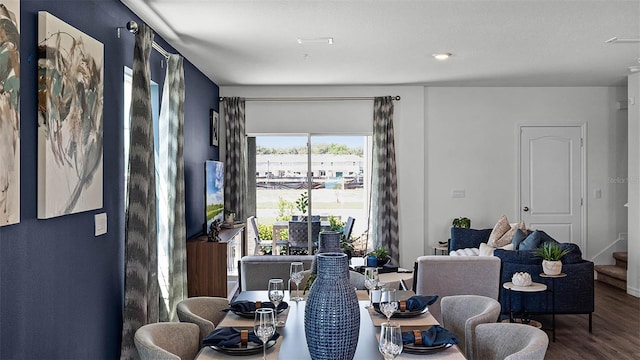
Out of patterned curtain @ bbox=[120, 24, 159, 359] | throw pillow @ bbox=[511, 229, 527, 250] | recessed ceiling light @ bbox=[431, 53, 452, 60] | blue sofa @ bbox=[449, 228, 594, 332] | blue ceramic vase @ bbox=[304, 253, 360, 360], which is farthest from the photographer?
throw pillow @ bbox=[511, 229, 527, 250]

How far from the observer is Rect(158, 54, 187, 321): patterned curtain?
15.6 ft

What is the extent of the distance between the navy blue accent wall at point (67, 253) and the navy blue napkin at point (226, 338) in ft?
2.74

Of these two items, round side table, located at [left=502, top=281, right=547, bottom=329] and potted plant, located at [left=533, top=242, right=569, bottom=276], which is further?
potted plant, located at [left=533, top=242, right=569, bottom=276]

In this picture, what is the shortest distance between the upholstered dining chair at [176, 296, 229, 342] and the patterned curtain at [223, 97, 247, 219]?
4.44 m

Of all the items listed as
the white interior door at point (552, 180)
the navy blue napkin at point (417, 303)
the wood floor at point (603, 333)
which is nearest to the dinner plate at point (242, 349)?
the navy blue napkin at point (417, 303)

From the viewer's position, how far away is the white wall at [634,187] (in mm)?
6707

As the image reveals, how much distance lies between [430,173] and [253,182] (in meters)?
2.45

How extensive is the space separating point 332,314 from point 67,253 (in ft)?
5.24

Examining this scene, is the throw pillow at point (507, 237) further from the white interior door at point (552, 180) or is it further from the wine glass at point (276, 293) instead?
the wine glass at point (276, 293)

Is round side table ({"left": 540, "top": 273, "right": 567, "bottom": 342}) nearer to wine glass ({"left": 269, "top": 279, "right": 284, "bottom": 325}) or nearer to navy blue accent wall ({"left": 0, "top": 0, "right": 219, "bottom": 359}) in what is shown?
wine glass ({"left": 269, "top": 279, "right": 284, "bottom": 325})

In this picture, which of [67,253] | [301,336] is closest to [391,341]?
[301,336]

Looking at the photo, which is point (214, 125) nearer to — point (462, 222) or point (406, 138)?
point (406, 138)

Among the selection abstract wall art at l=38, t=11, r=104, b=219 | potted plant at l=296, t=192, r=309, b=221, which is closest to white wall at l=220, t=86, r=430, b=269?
potted plant at l=296, t=192, r=309, b=221

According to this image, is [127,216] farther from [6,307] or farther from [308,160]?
[308,160]
